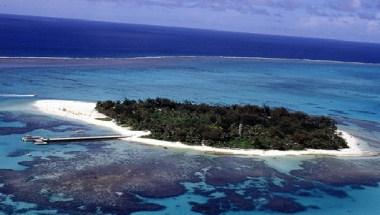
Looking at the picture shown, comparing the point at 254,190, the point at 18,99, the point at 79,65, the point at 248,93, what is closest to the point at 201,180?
the point at 254,190

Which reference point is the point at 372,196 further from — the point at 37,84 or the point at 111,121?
the point at 37,84

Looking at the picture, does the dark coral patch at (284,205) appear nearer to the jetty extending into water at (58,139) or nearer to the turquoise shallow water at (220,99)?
the turquoise shallow water at (220,99)

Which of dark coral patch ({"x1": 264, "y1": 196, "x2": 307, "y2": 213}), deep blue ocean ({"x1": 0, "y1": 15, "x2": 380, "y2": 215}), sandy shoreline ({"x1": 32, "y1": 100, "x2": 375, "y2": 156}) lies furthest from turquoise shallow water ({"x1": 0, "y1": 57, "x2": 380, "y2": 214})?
sandy shoreline ({"x1": 32, "y1": 100, "x2": 375, "y2": 156})

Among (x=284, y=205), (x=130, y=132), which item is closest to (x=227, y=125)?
(x=130, y=132)

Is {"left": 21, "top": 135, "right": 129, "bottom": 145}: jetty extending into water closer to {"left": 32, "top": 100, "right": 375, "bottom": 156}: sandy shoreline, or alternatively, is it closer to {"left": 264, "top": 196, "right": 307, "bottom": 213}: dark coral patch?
{"left": 32, "top": 100, "right": 375, "bottom": 156}: sandy shoreline

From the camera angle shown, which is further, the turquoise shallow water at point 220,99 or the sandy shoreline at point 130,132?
the sandy shoreline at point 130,132

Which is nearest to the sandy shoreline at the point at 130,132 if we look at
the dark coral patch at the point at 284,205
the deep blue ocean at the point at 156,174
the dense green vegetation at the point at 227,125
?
the dense green vegetation at the point at 227,125
